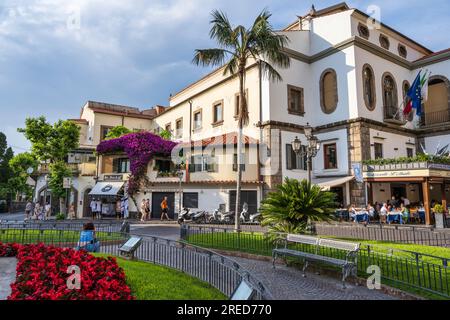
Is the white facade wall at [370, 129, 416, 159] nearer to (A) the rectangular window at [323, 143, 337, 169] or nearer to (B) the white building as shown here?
(B) the white building

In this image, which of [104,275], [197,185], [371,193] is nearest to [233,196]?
[197,185]

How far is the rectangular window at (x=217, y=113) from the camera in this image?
28.6 metres

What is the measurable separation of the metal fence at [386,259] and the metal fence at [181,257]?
2.71m

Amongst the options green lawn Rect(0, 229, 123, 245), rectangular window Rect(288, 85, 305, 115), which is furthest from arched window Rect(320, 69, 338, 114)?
green lawn Rect(0, 229, 123, 245)

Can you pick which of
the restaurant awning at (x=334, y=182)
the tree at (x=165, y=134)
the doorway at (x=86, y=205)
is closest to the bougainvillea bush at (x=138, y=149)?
the doorway at (x=86, y=205)

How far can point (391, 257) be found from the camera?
25.1ft

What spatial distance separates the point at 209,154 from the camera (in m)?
26.1

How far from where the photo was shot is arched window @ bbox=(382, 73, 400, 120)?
25188 mm

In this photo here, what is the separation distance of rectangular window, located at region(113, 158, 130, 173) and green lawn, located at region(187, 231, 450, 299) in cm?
1739

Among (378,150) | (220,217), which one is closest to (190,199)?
(220,217)

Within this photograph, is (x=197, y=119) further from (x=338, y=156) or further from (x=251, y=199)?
(x=338, y=156)
